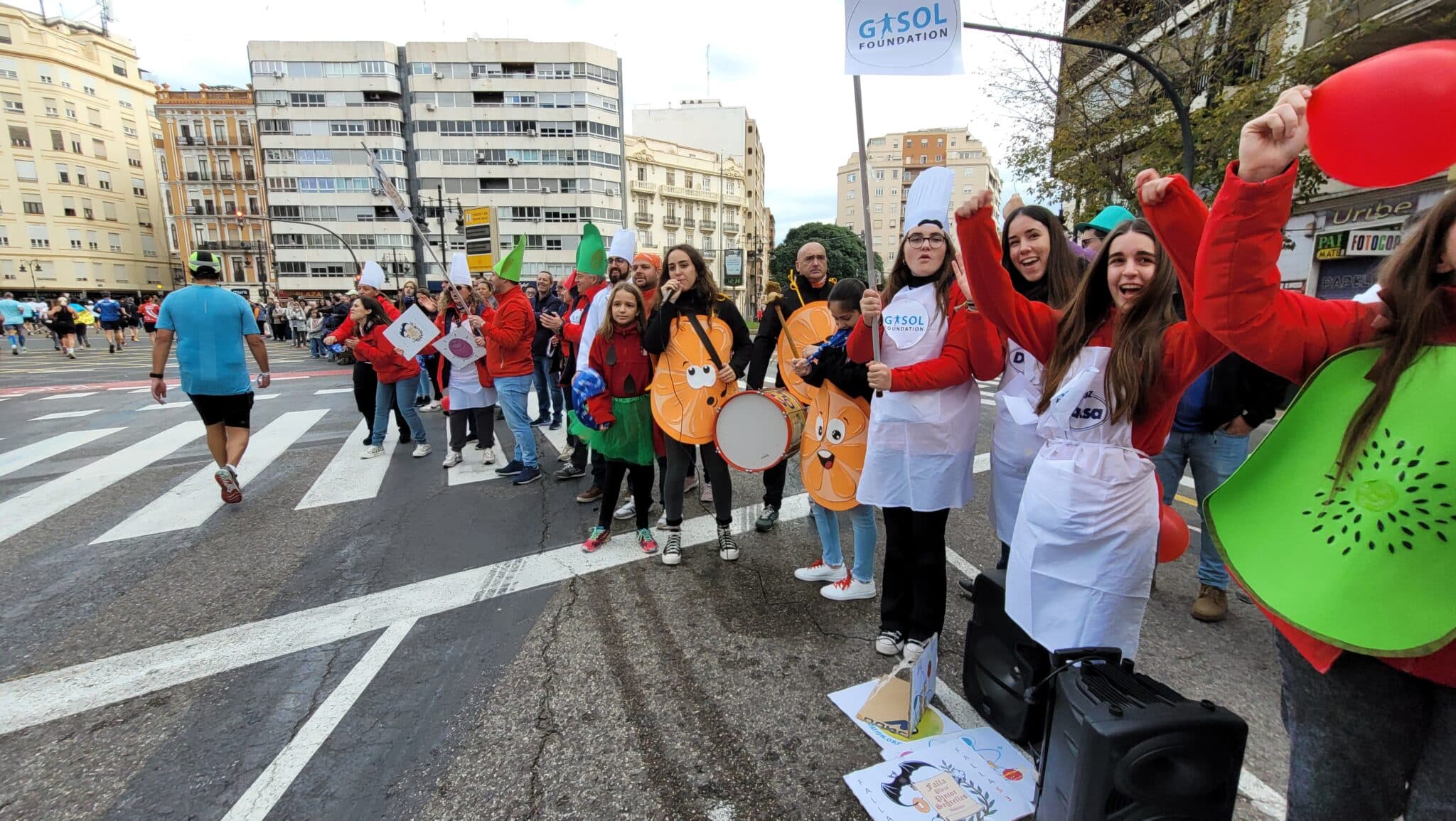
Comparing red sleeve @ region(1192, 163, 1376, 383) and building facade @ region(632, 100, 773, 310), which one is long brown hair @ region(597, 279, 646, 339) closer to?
red sleeve @ region(1192, 163, 1376, 383)

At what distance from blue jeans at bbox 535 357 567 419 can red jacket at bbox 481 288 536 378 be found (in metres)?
2.42

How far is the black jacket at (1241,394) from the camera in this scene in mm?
3068

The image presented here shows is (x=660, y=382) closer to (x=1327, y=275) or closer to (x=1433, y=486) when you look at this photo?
(x=1433, y=486)

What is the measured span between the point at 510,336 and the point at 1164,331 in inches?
206

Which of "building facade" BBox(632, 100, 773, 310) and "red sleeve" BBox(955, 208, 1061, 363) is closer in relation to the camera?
"red sleeve" BBox(955, 208, 1061, 363)

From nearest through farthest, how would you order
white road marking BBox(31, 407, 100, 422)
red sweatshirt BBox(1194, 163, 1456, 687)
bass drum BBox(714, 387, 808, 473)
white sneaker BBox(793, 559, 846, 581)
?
red sweatshirt BBox(1194, 163, 1456, 687) → bass drum BBox(714, 387, 808, 473) → white sneaker BBox(793, 559, 846, 581) → white road marking BBox(31, 407, 100, 422)

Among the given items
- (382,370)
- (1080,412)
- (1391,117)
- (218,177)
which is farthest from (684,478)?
(218,177)

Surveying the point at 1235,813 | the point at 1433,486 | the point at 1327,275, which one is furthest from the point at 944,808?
the point at 1327,275

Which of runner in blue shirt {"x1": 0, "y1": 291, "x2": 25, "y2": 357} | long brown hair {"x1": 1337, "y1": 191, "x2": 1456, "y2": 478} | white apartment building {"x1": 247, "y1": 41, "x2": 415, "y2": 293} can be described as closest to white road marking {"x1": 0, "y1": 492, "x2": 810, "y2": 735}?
long brown hair {"x1": 1337, "y1": 191, "x2": 1456, "y2": 478}

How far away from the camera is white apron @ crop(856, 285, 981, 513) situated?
278 cm

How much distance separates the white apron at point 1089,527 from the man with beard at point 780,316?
93.2 inches

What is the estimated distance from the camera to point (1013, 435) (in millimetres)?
2795

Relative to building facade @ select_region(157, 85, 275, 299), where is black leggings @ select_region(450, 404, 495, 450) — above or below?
below

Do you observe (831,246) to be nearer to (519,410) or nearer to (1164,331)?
(519,410)
